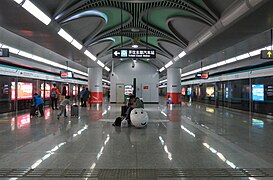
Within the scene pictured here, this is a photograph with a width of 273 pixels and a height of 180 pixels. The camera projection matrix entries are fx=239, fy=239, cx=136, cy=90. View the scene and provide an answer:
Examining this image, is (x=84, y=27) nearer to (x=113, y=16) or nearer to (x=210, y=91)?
(x=113, y=16)

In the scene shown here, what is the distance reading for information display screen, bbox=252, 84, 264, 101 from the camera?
1497 centimetres

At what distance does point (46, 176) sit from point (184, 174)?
2.42 m

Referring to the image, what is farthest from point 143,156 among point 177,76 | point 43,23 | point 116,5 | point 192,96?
point 192,96

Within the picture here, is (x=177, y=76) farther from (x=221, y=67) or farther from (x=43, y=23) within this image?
(x=43, y=23)

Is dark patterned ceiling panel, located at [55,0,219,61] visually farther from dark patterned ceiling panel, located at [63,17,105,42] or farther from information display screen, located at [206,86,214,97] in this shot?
information display screen, located at [206,86,214,97]

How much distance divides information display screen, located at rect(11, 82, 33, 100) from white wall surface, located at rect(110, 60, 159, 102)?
1195 centimetres

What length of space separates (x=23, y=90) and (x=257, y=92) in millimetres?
15538

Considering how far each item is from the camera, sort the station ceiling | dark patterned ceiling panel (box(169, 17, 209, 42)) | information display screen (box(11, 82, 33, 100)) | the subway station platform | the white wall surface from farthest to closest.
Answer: the white wall surface → information display screen (box(11, 82, 33, 100)) → dark patterned ceiling panel (box(169, 17, 209, 42)) → the station ceiling → the subway station platform

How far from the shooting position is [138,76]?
2838 centimetres

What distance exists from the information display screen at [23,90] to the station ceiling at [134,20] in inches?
184

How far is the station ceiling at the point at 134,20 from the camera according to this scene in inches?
293

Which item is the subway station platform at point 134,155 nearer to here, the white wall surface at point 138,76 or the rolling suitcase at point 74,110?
the rolling suitcase at point 74,110

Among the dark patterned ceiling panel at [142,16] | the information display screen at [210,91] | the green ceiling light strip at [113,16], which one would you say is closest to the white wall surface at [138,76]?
the information display screen at [210,91]

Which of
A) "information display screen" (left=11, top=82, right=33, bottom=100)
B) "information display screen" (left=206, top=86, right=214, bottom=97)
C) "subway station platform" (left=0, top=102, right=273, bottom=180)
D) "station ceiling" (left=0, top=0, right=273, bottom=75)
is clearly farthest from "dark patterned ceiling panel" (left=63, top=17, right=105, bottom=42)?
"information display screen" (left=206, top=86, right=214, bottom=97)
